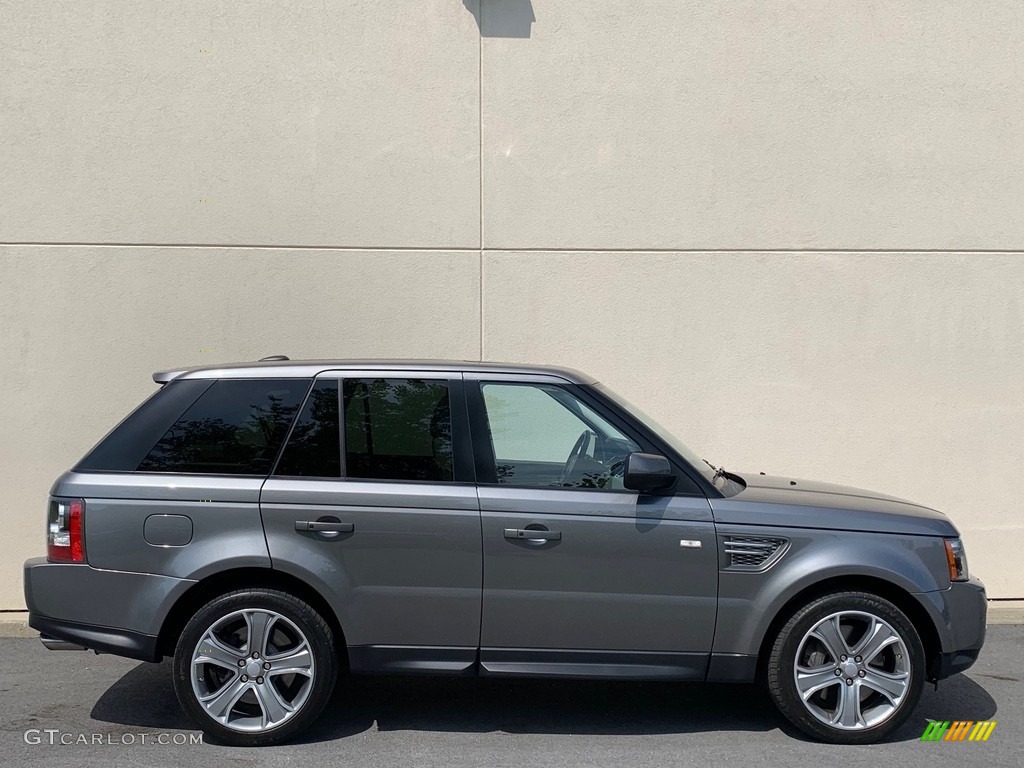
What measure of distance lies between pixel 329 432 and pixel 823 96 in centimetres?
502

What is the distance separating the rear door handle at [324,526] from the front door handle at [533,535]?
731 mm

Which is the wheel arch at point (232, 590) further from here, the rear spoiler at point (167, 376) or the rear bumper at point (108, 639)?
the rear spoiler at point (167, 376)

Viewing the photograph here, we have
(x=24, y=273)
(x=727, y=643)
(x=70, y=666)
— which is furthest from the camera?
(x=24, y=273)

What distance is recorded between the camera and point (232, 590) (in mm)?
4734

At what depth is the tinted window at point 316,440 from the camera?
4.81m

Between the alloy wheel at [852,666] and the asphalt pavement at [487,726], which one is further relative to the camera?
the alloy wheel at [852,666]

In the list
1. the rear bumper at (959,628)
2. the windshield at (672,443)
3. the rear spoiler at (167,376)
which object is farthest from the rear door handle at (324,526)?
the rear bumper at (959,628)

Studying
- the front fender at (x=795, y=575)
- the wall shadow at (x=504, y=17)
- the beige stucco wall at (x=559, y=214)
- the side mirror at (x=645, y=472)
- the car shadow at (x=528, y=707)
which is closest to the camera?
the side mirror at (x=645, y=472)

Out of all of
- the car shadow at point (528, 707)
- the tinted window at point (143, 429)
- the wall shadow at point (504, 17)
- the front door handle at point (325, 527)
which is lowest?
the car shadow at point (528, 707)

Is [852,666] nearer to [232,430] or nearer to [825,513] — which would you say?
[825,513]

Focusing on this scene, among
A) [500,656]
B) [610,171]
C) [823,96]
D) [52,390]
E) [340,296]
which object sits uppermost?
[823,96]

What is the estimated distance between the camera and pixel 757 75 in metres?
7.78

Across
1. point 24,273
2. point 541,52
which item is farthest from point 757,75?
point 24,273

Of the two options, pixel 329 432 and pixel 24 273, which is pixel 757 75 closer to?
pixel 329 432
